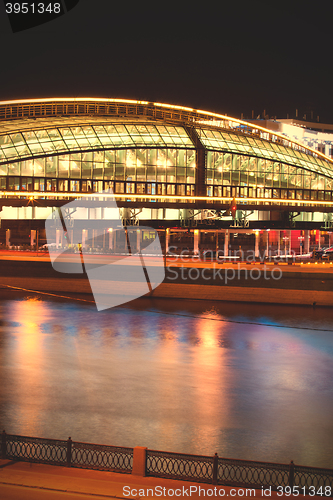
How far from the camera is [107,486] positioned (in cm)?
927

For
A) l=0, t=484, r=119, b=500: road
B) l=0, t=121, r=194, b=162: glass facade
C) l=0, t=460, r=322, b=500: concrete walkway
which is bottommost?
l=0, t=460, r=322, b=500: concrete walkway

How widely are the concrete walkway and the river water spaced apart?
3323mm

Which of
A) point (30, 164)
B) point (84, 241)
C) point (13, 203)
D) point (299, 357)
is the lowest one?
point (299, 357)

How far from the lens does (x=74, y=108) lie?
212 feet

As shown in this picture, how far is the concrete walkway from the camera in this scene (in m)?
9.02

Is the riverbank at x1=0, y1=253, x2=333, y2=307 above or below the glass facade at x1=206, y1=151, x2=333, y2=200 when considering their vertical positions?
below

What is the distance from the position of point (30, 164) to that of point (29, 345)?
39205mm

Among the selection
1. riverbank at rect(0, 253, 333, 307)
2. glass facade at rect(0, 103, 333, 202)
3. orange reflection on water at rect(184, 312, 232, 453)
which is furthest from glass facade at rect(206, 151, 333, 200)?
orange reflection on water at rect(184, 312, 232, 453)

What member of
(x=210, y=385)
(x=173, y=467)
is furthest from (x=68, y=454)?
(x=210, y=385)

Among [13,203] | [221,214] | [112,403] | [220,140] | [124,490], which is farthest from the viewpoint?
[220,140]

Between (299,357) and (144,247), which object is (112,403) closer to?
(299,357)

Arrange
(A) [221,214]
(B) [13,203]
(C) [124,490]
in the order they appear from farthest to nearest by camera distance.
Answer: (A) [221,214], (B) [13,203], (C) [124,490]

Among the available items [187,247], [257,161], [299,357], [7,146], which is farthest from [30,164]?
[299,357]

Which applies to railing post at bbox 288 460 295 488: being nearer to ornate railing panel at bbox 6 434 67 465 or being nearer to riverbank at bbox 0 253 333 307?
ornate railing panel at bbox 6 434 67 465
